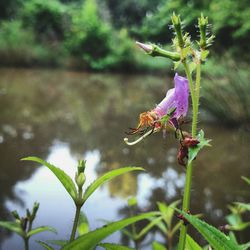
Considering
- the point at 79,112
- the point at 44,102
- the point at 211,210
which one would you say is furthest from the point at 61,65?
the point at 211,210

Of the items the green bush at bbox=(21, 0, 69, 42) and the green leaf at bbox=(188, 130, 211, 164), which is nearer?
the green leaf at bbox=(188, 130, 211, 164)

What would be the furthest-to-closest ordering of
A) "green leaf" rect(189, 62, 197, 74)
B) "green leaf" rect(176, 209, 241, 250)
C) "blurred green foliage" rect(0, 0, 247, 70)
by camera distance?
"blurred green foliage" rect(0, 0, 247, 70) < "green leaf" rect(189, 62, 197, 74) < "green leaf" rect(176, 209, 241, 250)

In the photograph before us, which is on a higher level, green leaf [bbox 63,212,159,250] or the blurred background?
the blurred background

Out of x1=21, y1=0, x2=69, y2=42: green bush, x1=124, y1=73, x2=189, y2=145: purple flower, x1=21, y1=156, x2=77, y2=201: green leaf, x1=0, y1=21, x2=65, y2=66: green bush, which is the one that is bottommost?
x1=21, y1=156, x2=77, y2=201: green leaf

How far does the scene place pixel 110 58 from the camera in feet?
46.6

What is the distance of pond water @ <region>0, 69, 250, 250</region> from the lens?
2.13m

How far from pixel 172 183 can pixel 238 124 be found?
7.11ft

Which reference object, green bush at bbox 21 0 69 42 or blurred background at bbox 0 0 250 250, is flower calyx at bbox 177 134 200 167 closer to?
blurred background at bbox 0 0 250 250

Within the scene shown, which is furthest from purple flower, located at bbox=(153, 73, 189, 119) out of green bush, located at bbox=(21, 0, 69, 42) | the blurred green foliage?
green bush, located at bbox=(21, 0, 69, 42)

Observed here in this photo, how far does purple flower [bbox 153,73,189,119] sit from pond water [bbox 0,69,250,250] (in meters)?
0.21

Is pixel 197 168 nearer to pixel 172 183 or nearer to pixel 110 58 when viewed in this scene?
pixel 172 183

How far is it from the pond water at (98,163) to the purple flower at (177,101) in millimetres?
206

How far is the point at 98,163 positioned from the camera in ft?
10.1

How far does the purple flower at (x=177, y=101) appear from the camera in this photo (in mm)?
660
